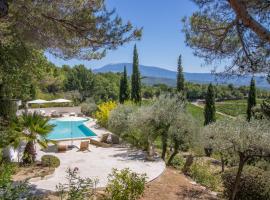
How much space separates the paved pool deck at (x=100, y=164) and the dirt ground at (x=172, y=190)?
34 cm

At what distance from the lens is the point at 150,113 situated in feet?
43.8

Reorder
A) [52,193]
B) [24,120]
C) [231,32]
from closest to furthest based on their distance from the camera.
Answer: [231,32] < [52,193] < [24,120]

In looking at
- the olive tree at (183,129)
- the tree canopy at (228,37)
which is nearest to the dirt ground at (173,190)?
the olive tree at (183,129)

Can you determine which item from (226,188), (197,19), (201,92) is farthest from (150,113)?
(201,92)

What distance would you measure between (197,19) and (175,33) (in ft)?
2.80

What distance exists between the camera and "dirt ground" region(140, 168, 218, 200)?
340 inches

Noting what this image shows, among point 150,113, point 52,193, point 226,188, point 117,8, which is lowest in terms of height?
point 226,188

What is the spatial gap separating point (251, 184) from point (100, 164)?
5.70m

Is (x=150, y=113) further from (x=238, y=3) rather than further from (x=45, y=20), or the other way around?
(x=238, y=3)

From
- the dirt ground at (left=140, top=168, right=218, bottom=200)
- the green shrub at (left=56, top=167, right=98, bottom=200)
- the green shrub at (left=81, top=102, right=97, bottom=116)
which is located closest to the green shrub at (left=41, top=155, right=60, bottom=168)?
the green shrub at (left=56, top=167, right=98, bottom=200)

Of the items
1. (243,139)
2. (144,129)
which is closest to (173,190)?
(243,139)

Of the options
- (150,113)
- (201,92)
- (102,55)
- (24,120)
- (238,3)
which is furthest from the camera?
(201,92)

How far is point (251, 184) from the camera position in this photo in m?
9.54

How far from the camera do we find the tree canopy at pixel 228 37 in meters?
6.59
